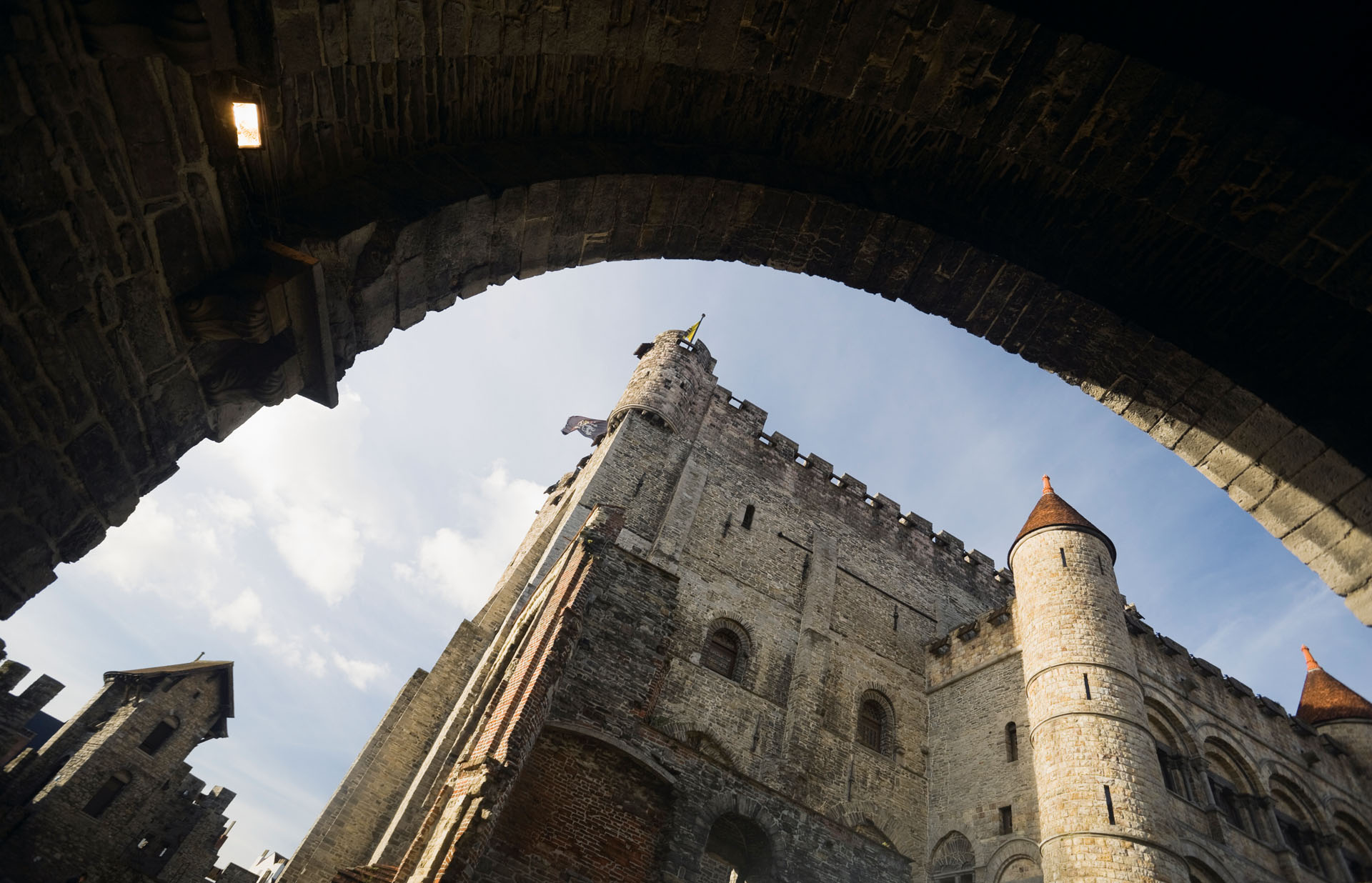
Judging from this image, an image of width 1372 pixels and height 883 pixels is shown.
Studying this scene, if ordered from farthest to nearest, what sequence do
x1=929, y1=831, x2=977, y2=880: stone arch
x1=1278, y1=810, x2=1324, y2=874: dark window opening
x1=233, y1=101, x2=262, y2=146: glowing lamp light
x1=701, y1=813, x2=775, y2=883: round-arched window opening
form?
x1=1278, y1=810, x2=1324, y2=874: dark window opening → x1=929, y1=831, x2=977, y2=880: stone arch → x1=701, y1=813, x2=775, y2=883: round-arched window opening → x1=233, y1=101, x2=262, y2=146: glowing lamp light

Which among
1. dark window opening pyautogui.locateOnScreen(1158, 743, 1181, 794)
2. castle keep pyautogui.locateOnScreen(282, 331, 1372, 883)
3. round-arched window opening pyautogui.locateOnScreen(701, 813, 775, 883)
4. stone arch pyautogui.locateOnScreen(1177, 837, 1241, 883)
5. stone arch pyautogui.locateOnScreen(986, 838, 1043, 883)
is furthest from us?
dark window opening pyautogui.locateOnScreen(1158, 743, 1181, 794)

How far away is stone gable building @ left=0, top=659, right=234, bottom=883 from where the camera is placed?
1541 centimetres

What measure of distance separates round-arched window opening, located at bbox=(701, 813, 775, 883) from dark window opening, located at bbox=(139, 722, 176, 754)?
17290 millimetres

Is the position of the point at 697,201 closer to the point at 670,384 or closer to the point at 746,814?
the point at 746,814

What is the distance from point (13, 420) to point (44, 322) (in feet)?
0.98

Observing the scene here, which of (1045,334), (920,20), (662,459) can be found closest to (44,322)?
(920,20)

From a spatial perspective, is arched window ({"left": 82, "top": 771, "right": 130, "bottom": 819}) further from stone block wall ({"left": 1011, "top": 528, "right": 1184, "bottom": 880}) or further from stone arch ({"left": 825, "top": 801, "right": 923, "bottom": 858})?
stone block wall ({"left": 1011, "top": 528, "right": 1184, "bottom": 880})

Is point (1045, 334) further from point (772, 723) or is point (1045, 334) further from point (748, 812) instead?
point (772, 723)

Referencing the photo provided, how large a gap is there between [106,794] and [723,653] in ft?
55.9

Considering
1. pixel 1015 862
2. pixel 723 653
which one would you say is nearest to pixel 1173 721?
pixel 1015 862

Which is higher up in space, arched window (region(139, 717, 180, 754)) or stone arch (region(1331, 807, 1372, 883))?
stone arch (region(1331, 807, 1372, 883))

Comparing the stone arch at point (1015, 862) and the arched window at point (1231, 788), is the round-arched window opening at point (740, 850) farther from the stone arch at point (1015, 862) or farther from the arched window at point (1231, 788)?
the arched window at point (1231, 788)

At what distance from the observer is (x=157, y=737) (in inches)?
743

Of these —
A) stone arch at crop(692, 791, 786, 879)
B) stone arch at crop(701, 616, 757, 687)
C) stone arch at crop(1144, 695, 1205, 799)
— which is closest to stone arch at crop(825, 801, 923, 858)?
stone arch at crop(701, 616, 757, 687)
